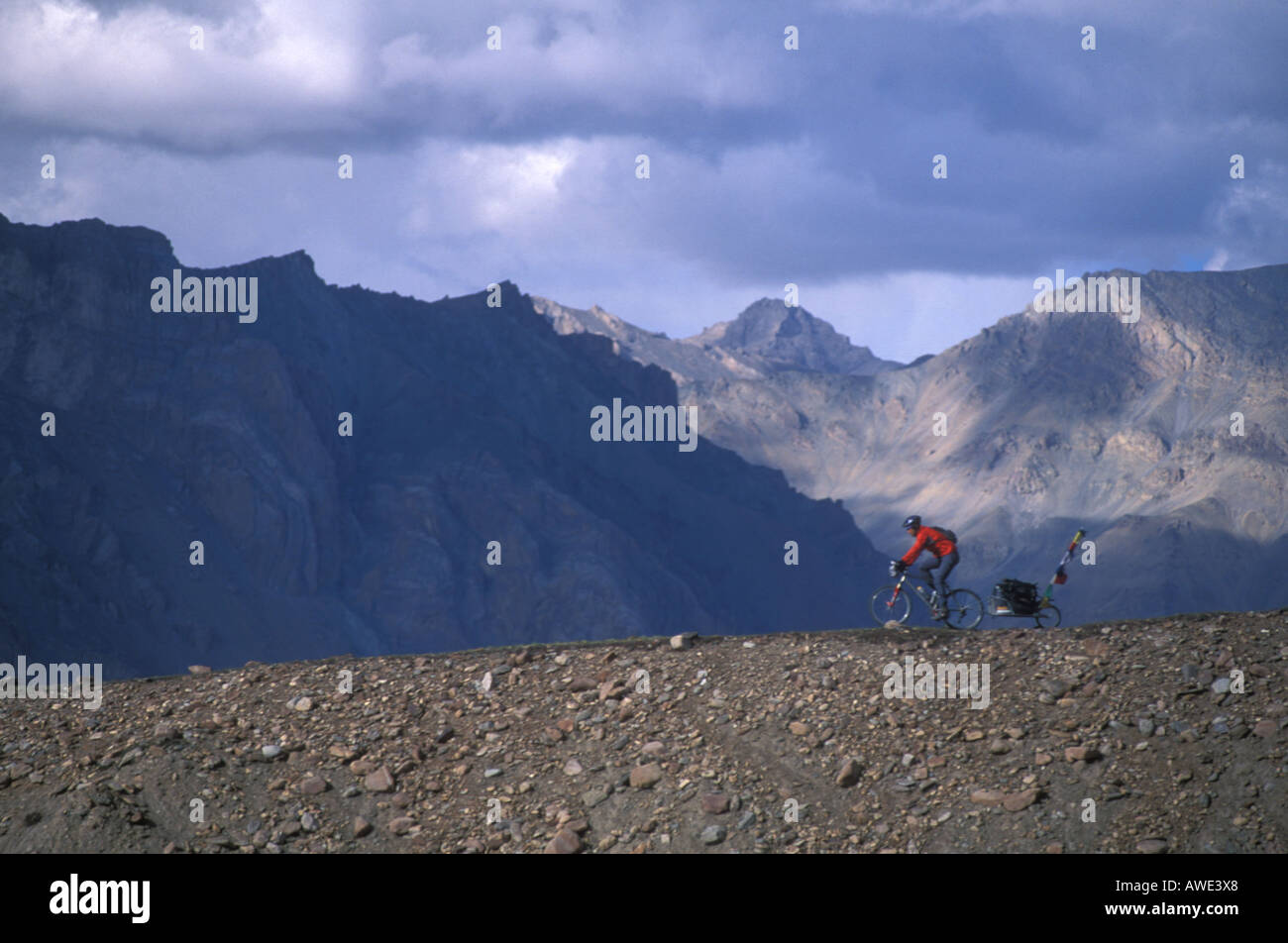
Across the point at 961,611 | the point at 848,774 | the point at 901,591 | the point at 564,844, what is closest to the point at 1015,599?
the point at 961,611

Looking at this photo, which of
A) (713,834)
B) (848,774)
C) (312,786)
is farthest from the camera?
(312,786)

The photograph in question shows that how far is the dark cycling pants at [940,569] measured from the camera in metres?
20.7

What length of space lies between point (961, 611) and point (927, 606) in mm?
602

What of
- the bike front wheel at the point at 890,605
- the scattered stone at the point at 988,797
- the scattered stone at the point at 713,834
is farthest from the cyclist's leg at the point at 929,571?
the scattered stone at the point at 713,834

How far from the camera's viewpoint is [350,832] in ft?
49.0

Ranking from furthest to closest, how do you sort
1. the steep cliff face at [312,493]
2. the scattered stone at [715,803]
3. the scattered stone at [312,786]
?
1. the steep cliff face at [312,493]
2. the scattered stone at [312,786]
3. the scattered stone at [715,803]

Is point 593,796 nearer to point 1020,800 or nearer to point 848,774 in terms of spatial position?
point 848,774

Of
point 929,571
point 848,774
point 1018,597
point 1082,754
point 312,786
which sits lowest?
point 312,786

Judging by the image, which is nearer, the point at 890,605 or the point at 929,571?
the point at 929,571

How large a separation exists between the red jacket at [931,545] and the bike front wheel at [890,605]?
0.74 m

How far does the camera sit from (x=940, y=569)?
68.6ft

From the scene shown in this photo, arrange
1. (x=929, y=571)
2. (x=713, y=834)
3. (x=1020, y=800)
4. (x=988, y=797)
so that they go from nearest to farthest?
(x=1020, y=800)
(x=988, y=797)
(x=713, y=834)
(x=929, y=571)

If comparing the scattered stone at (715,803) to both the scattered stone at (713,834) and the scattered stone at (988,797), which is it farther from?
the scattered stone at (988,797)
